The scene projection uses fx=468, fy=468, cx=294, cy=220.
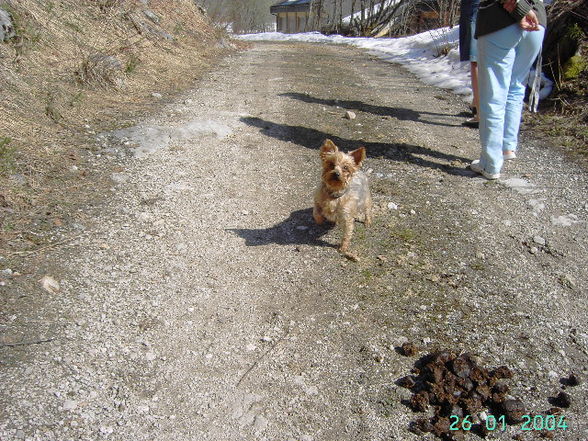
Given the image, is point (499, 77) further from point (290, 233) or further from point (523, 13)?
point (290, 233)

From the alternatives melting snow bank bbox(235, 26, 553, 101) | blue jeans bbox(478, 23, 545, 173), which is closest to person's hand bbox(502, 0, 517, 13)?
blue jeans bbox(478, 23, 545, 173)

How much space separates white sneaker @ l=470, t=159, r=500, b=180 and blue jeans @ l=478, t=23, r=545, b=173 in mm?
39

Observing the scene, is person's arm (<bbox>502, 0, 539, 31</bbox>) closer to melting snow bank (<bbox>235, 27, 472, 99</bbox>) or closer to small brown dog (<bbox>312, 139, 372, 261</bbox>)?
small brown dog (<bbox>312, 139, 372, 261</bbox>)

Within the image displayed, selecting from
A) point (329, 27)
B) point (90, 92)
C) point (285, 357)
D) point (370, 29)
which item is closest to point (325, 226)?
point (285, 357)

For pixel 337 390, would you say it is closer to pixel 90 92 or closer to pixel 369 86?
pixel 90 92

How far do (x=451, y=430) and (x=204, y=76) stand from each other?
9.65 metres

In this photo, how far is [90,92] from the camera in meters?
7.60

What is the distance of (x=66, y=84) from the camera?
7.30 m

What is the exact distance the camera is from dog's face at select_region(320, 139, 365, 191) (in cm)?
438

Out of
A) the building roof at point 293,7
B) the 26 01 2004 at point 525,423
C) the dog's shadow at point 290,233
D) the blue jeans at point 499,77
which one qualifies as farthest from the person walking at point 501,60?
the building roof at point 293,7

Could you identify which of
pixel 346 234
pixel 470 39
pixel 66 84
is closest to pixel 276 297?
pixel 346 234

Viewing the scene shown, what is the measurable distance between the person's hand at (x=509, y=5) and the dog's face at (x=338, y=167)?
2.52 metres

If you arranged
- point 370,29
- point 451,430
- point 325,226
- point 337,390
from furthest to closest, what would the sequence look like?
point 370,29 < point 325,226 < point 337,390 < point 451,430

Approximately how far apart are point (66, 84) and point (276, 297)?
5561mm
